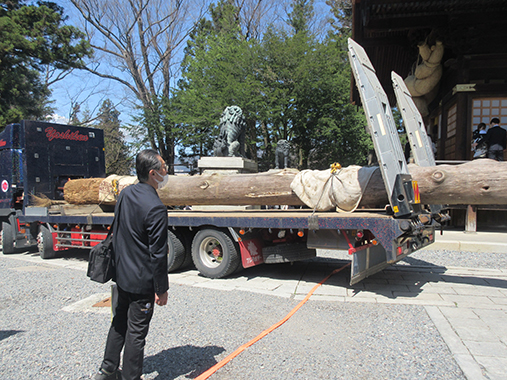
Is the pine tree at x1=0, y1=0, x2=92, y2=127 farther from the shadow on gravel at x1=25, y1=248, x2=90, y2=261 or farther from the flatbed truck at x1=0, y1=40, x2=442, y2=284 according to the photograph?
the flatbed truck at x1=0, y1=40, x2=442, y2=284

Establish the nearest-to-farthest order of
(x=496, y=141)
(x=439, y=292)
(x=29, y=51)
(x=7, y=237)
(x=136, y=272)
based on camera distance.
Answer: (x=136, y=272) → (x=439, y=292) → (x=496, y=141) → (x=7, y=237) → (x=29, y=51)

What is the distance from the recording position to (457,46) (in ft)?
34.1

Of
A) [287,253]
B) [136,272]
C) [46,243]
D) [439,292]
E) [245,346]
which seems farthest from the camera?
[46,243]

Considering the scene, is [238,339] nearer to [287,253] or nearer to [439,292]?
[287,253]

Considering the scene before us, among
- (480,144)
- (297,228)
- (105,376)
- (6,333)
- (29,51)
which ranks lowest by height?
(6,333)

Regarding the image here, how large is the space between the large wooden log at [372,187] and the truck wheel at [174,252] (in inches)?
31.6

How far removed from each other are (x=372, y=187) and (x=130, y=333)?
3951 mm

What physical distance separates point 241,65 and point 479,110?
1324 centimetres

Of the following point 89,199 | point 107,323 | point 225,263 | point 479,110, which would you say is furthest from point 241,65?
point 107,323

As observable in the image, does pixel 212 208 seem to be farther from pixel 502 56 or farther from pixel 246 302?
pixel 502 56

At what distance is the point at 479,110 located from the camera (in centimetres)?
1102

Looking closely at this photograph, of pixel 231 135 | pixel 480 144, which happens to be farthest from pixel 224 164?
pixel 480 144

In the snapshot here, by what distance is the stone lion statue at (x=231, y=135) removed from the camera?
10633 mm

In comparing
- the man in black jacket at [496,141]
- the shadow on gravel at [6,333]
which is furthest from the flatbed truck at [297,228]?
the man in black jacket at [496,141]
